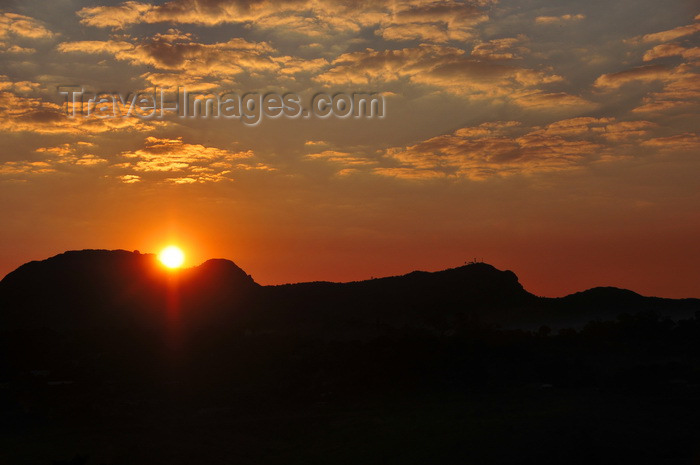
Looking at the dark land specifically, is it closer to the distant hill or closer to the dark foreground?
the dark foreground

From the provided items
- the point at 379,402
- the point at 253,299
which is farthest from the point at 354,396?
the point at 253,299

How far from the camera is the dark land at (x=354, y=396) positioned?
21.0 m

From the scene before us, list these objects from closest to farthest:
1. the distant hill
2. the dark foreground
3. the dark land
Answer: the dark foreground
the dark land
the distant hill

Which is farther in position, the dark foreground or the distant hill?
the distant hill

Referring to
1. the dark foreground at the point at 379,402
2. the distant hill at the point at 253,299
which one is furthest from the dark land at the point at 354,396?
the distant hill at the point at 253,299

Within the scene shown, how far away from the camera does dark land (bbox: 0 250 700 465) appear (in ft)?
68.9

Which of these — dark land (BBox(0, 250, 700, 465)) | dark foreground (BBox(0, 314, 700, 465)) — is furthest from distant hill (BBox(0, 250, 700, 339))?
dark foreground (BBox(0, 314, 700, 465))

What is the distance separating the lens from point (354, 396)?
2933cm

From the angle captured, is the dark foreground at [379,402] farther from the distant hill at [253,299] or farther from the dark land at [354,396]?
the distant hill at [253,299]

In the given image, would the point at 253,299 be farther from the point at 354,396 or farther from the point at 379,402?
the point at 379,402

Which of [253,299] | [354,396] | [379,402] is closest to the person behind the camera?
[379,402]

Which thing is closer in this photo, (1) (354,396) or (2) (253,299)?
(1) (354,396)

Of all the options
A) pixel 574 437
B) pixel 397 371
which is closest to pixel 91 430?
pixel 397 371

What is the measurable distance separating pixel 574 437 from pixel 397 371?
12.0 metres
